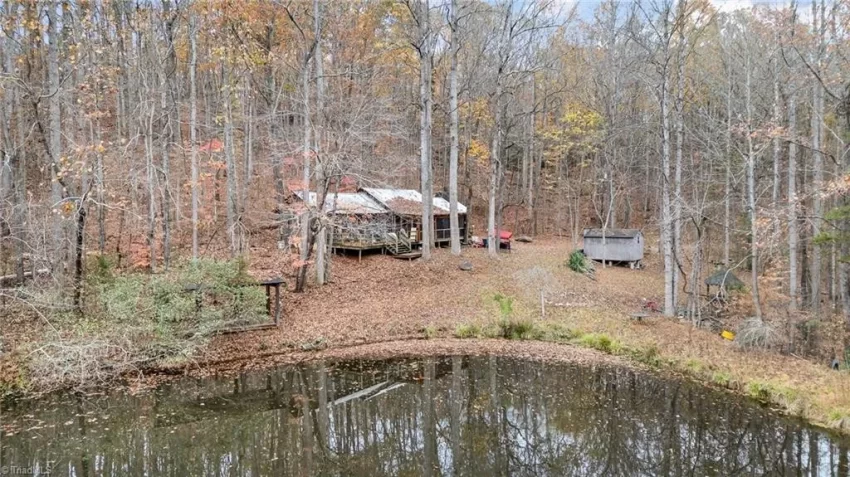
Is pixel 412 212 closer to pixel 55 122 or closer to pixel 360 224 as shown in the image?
pixel 360 224

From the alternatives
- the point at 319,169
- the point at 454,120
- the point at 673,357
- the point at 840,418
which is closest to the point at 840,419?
the point at 840,418

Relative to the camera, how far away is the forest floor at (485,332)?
9891mm

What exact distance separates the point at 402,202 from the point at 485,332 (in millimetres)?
11519

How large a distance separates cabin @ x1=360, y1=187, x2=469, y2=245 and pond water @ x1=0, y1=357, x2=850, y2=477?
1314 cm

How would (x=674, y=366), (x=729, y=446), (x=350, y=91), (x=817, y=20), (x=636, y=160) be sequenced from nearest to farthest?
(x=729, y=446)
(x=674, y=366)
(x=817, y=20)
(x=350, y=91)
(x=636, y=160)

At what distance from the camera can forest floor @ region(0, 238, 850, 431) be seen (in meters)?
9.89

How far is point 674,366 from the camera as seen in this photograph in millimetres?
10961

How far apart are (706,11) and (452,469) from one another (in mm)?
17104

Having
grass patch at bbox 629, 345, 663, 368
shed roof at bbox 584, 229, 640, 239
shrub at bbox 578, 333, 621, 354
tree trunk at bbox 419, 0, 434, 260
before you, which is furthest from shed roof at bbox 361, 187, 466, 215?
grass patch at bbox 629, 345, 663, 368

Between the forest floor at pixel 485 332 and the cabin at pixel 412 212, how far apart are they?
2968 millimetres

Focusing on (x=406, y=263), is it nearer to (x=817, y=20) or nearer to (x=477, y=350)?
(x=477, y=350)

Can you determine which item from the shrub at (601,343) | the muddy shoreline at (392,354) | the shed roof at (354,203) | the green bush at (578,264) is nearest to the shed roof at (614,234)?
the green bush at (578,264)

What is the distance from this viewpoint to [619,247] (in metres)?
25.8

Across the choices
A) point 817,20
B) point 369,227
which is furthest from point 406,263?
point 817,20
